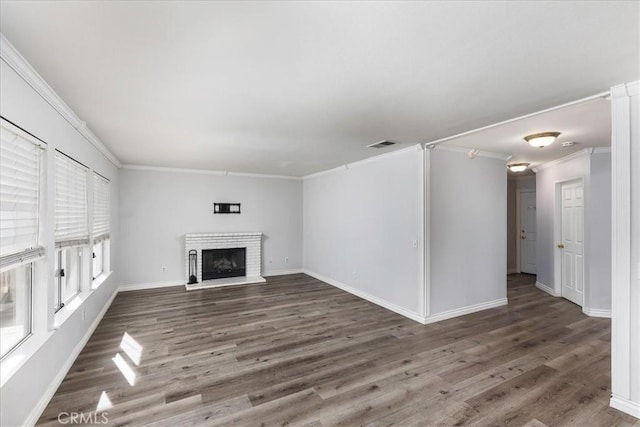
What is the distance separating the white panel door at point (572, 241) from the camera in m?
4.84

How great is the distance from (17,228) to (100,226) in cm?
260

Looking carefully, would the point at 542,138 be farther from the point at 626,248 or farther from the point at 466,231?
the point at 626,248

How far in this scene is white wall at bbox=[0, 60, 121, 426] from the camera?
1818mm

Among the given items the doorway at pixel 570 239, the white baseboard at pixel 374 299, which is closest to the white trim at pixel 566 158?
the doorway at pixel 570 239

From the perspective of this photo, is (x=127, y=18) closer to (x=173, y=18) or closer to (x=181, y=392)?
(x=173, y=18)

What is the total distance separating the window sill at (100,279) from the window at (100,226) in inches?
1.5

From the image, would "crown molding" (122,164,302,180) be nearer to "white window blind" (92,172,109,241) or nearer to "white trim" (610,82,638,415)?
"white window blind" (92,172,109,241)

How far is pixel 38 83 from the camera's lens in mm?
2107

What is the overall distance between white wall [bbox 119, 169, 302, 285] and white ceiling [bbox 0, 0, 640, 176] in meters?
2.98

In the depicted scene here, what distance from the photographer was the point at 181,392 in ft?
8.11

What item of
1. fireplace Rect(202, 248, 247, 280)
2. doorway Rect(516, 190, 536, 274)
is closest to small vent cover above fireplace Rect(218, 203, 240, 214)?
fireplace Rect(202, 248, 247, 280)

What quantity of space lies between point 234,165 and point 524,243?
282 inches

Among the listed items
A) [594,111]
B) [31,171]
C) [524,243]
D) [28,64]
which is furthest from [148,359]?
[524,243]

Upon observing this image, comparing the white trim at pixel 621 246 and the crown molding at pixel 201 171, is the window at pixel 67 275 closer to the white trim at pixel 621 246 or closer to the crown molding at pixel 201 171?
the crown molding at pixel 201 171
